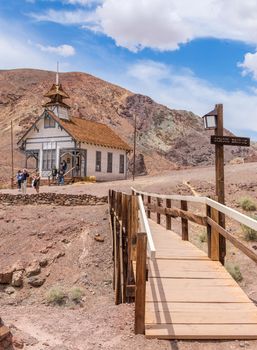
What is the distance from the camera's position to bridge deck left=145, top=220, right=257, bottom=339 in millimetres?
4918

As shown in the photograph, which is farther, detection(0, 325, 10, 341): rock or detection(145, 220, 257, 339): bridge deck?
detection(145, 220, 257, 339): bridge deck

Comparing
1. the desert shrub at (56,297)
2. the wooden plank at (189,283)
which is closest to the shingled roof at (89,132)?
the desert shrub at (56,297)

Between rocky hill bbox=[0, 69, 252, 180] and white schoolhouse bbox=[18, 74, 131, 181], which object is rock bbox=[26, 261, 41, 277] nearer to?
white schoolhouse bbox=[18, 74, 131, 181]

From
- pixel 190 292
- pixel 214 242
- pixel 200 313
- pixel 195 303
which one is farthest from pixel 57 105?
pixel 200 313

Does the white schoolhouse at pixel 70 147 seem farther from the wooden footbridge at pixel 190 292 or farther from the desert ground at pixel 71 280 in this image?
the wooden footbridge at pixel 190 292

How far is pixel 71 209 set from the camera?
20250 millimetres

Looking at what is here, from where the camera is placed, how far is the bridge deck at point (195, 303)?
492 cm

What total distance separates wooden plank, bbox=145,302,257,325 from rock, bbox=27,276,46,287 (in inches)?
382

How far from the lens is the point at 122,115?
267 ft

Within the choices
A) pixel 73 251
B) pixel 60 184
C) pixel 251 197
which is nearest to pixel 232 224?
pixel 251 197

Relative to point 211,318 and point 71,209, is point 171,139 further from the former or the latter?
point 211,318

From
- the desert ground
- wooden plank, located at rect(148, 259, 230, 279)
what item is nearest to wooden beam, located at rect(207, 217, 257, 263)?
wooden plank, located at rect(148, 259, 230, 279)

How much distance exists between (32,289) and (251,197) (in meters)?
13.7

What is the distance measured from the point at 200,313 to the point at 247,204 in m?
16.8
